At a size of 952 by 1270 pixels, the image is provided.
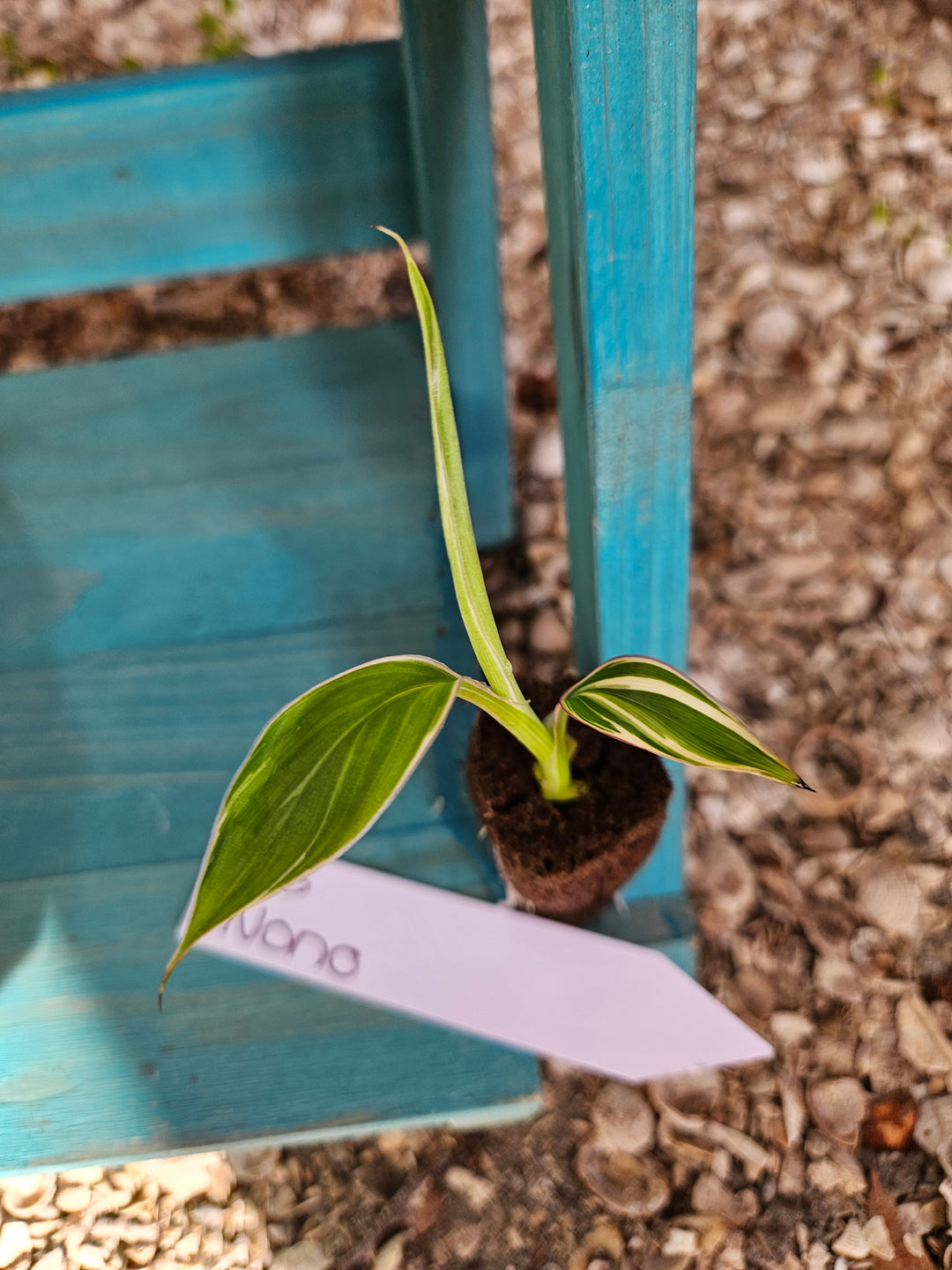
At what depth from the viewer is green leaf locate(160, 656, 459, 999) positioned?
370mm

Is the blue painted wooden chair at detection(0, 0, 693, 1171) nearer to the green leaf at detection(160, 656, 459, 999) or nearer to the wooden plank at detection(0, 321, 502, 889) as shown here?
the wooden plank at detection(0, 321, 502, 889)

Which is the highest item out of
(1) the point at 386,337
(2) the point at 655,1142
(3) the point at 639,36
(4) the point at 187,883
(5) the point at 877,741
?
(3) the point at 639,36

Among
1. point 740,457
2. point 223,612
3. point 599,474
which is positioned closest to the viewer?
point 599,474

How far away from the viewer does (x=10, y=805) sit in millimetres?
683

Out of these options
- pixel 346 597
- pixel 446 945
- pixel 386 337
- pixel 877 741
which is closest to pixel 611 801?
pixel 446 945

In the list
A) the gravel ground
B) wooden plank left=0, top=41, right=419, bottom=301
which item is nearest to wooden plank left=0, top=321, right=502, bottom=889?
wooden plank left=0, top=41, right=419, bottom=301

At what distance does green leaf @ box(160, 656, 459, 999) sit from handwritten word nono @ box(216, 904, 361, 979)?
0.26 meters

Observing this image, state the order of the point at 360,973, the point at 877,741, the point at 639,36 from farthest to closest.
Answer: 1. the point at 877,741
2. the point at 360,973
3. the point at 639,36

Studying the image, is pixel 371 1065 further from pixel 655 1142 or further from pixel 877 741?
pixel 877 741

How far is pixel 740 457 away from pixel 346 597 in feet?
1.74

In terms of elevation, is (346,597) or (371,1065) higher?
(346,597)

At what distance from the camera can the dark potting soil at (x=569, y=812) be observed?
55 cm

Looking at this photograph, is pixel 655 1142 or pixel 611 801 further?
pixel 655 1142

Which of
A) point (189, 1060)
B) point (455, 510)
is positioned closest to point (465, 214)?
point (455, 510)
